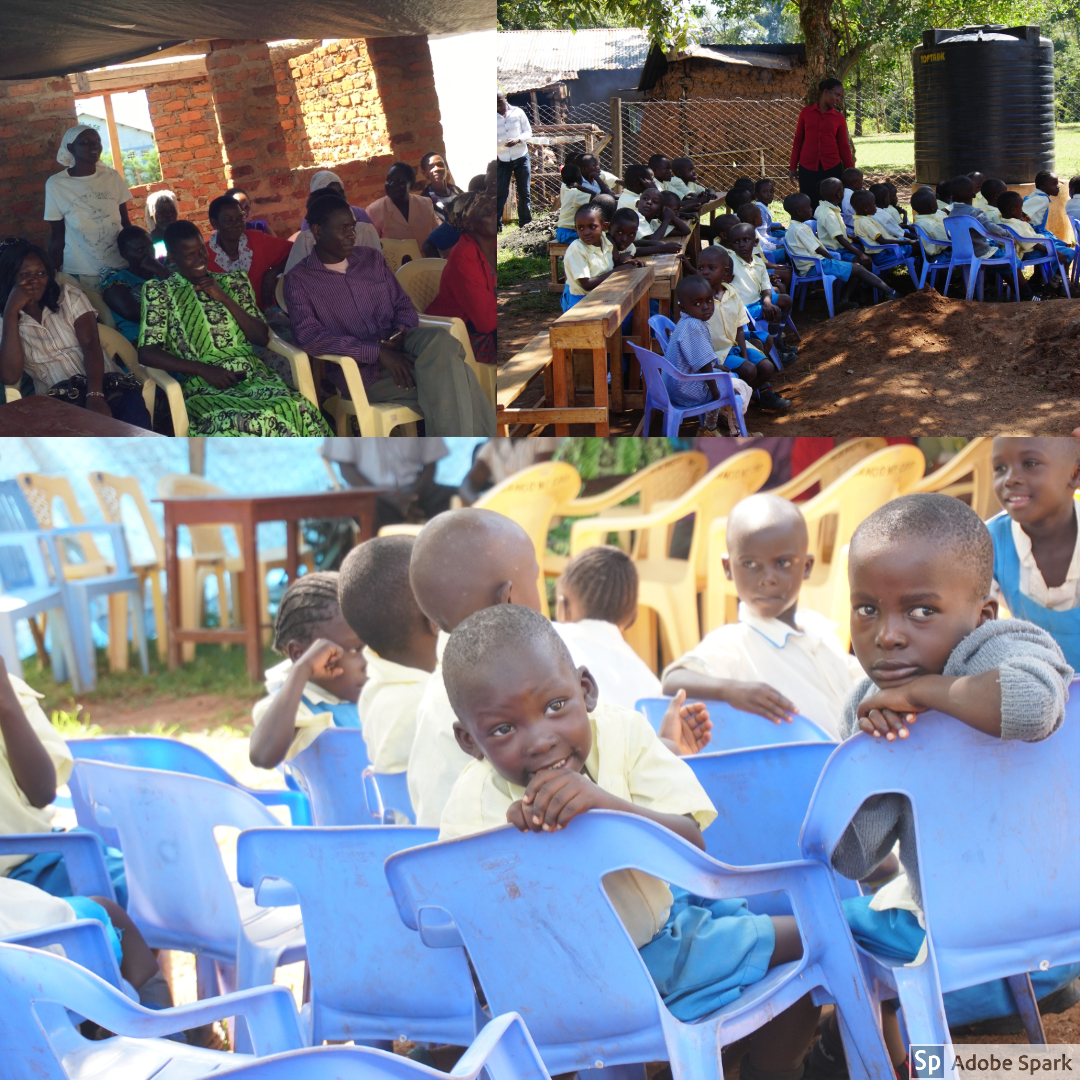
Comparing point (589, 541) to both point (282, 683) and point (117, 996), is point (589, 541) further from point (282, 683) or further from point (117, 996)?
point (117, 996)

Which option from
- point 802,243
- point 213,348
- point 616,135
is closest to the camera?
point 213,348

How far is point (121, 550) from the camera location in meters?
3.67

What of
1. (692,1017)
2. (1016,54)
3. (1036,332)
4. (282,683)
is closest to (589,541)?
(282,683)

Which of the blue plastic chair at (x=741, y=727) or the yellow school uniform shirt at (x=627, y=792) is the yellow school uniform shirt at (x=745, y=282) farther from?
the yellow school uniform shirt at (x=627, y=792)

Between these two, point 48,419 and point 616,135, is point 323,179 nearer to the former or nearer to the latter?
point 48,419

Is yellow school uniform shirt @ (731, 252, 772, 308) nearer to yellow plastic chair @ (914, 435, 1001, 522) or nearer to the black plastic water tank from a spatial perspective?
yellow plastic chair @ (914, 435, 1001, 522)

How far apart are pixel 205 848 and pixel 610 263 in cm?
557

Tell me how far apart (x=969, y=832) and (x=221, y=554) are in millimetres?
2783

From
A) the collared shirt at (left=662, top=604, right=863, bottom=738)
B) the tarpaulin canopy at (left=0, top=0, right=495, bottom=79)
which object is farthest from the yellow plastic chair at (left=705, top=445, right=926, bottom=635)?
the tarpaulin canopy at (left=0, top=0, right=495, bottom=79)

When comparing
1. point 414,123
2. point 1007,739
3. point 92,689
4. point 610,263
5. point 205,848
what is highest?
point 414,123

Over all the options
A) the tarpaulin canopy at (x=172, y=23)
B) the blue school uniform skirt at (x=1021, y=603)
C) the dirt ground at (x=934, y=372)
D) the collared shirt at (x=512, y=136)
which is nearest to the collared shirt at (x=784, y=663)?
the blue school uniform skirt at (x=1021, y=603)

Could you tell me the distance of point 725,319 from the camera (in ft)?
20.1

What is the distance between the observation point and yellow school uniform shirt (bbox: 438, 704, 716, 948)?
1.75 m

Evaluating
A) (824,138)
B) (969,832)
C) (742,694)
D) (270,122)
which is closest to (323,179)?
(270,122)
